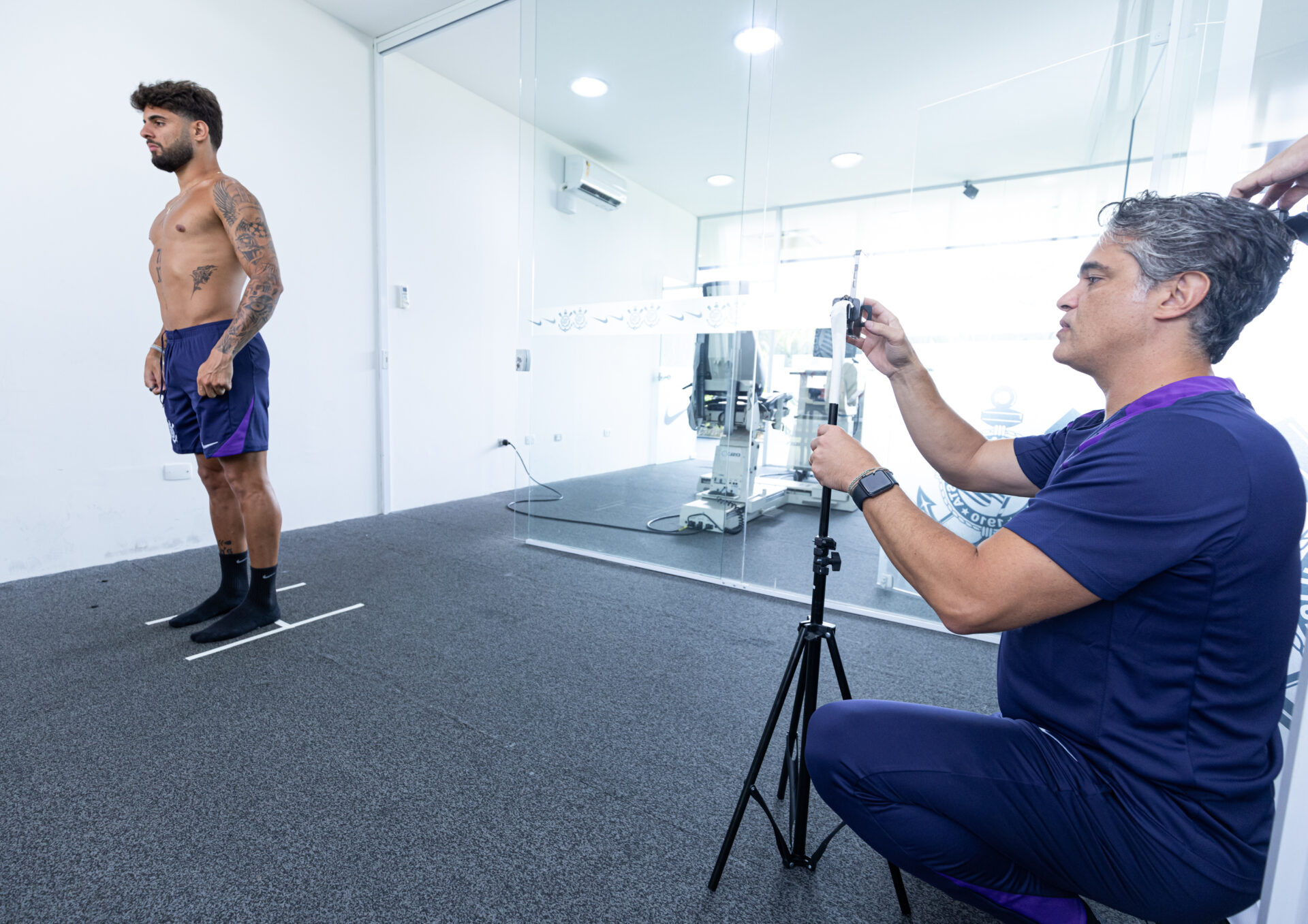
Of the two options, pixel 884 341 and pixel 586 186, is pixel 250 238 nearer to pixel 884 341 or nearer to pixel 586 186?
pixel 586 186

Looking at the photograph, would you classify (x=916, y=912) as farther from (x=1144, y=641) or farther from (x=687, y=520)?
(x=687, y=520)

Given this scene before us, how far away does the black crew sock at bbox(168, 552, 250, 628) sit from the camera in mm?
2158

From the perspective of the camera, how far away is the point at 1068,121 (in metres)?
2.29

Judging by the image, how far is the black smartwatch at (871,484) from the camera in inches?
35.0

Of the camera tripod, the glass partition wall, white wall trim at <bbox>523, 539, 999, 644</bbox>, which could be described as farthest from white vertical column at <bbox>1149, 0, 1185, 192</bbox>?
white wall trim at <bbox>523, 539, 999, 644</bbox>

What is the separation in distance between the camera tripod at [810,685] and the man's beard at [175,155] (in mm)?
2201

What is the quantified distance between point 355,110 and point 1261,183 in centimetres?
410

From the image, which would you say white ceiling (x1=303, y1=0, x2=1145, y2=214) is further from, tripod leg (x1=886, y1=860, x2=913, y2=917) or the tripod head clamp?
tripod leg (x1=886, y1=860, x2=913, y2=917)

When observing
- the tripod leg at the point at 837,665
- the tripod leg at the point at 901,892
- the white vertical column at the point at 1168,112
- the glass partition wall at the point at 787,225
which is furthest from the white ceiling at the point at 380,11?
the tripod leg at the point at 901,892

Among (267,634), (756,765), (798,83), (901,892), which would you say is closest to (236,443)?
(267,634)

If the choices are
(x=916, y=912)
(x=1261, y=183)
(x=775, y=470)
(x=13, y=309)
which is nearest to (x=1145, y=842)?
(x=916, y=912)

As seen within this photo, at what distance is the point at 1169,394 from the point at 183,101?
271 cm

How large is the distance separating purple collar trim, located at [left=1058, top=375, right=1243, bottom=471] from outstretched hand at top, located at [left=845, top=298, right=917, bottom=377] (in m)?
0.45

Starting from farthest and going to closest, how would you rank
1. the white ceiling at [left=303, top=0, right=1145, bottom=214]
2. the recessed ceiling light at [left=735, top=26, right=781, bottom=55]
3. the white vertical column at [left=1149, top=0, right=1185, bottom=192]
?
the recessed ceiling light at [left=735, top=26, right=781, bottom=55] < the white ceiling at [left=303, top=0, right=1145, bottom=214] < the white vertical column at [left=1149, top=0, right=1185, bottom=192]
